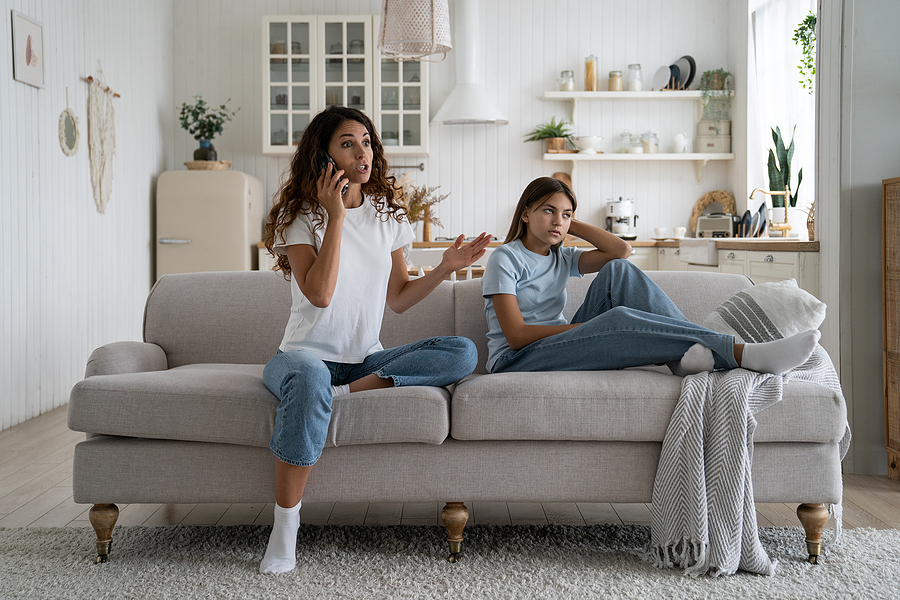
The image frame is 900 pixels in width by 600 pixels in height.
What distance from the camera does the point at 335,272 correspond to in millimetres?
1793

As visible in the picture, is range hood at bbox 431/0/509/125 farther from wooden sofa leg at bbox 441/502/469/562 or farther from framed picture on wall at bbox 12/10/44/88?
wooden sofa leg at bbox 441/502/469/562

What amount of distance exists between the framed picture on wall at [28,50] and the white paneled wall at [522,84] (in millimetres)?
2007

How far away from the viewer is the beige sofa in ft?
5.74

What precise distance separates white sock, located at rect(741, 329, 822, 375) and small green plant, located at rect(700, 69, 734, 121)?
166 inches

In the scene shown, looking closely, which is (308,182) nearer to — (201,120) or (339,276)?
(339,276)

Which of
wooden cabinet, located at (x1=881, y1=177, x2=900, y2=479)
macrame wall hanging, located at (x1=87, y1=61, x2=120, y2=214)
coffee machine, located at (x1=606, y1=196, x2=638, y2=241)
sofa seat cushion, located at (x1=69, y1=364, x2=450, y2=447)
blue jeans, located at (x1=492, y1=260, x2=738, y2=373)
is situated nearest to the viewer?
sofa seat cushion, located at (x1=69, y1=364, x2=450, y2=447)

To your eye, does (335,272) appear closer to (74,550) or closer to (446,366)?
(446,366)

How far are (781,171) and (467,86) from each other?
7.41ft

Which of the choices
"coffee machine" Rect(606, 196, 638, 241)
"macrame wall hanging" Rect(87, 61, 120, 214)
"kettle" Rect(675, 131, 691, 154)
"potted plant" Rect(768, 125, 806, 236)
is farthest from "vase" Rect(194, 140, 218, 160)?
"potted plant" Rect(768, 125, 806, 236)

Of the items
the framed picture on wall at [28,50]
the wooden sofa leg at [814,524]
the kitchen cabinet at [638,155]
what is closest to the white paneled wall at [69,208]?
the framed picture on wall at [28,50]

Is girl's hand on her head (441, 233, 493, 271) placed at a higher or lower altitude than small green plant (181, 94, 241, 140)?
lower

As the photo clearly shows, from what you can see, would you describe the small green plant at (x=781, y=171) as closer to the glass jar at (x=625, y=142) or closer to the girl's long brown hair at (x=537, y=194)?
the glass jar at (x=625, y=142)

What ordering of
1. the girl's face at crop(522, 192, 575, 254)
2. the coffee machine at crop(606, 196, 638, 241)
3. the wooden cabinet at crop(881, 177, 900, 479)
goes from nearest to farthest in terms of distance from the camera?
the girl's face at crop(522, 192, 575, 254), the wooden cabinet at crop(881, 177, 900, 479), the coffee machine at crop(606, 196, 638, 241)

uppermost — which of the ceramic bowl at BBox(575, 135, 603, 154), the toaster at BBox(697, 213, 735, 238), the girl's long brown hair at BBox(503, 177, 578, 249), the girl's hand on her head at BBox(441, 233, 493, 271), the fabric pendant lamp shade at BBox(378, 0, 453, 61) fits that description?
the fabric pendant lamp shade at BBox(378, 0, 453, 61)
